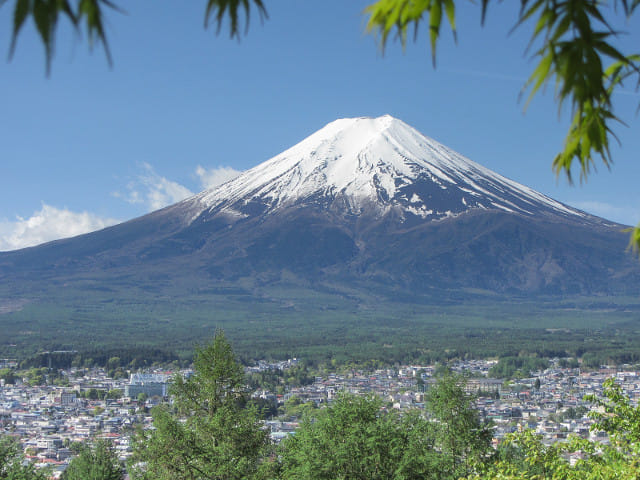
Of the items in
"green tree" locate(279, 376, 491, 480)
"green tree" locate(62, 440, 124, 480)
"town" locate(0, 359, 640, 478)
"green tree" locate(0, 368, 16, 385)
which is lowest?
"town" locate(0, 359, 640, 478)

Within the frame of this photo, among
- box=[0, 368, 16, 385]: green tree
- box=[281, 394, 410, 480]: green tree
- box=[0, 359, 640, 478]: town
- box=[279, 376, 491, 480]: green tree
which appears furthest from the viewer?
box=[0, 368, 16, 385]: green tree

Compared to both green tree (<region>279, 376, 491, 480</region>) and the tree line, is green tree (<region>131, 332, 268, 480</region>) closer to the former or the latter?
the tree line

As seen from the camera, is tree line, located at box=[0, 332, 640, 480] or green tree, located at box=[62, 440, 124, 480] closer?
tree line, located at box=[0, 332, 640, 480]

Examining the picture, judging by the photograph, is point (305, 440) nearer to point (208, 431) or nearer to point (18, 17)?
point (208, 431)

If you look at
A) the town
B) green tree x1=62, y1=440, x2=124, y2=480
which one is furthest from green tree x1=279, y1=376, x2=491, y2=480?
the town

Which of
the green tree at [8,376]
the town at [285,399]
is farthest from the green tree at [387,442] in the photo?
the green tree at [8,376]

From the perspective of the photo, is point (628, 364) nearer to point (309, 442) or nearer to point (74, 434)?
point (74, 434)
